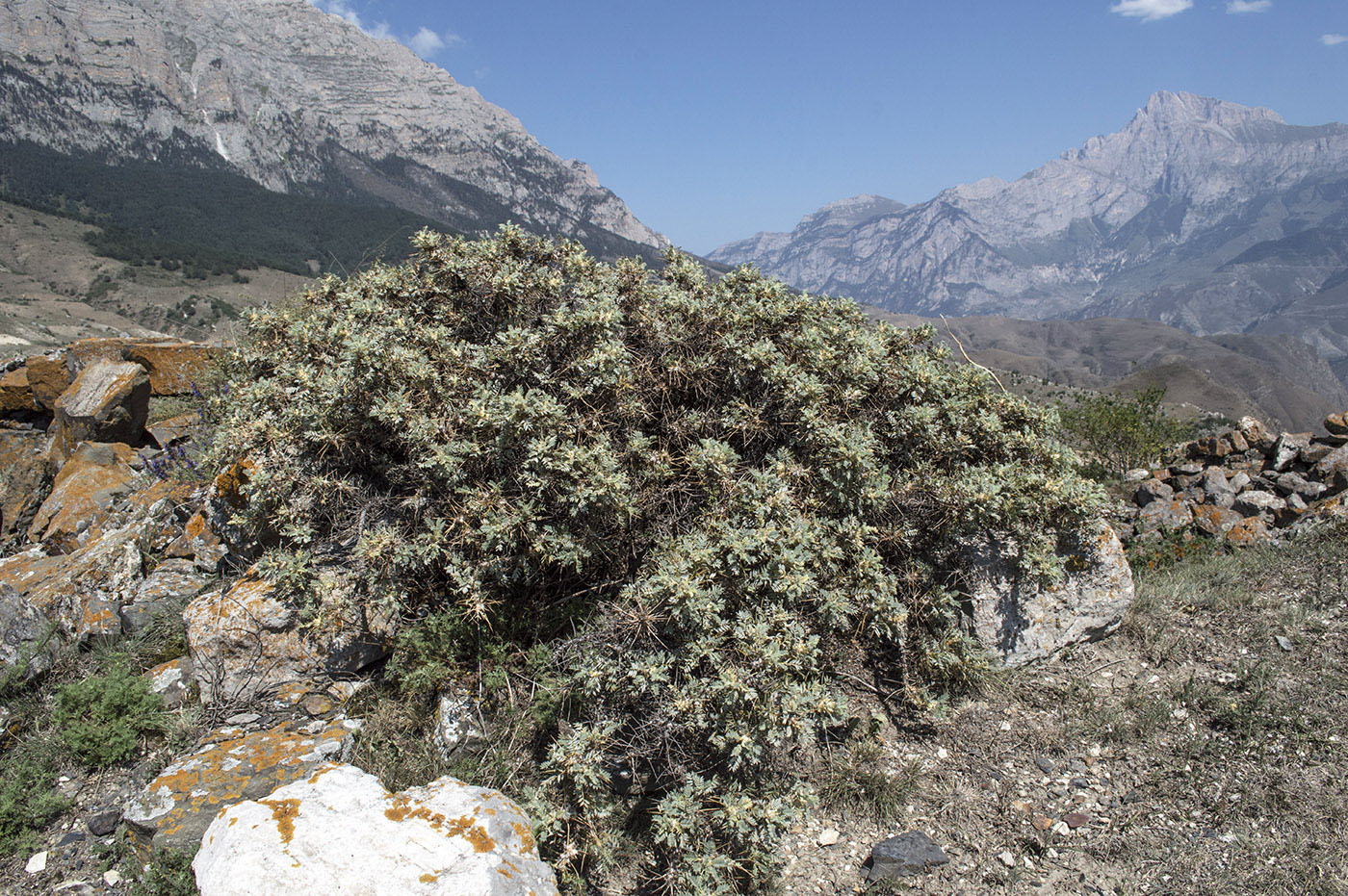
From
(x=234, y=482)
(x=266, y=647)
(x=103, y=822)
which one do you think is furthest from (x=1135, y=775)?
(x=234, y=482)

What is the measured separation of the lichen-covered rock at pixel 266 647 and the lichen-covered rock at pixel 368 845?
50.6 inches

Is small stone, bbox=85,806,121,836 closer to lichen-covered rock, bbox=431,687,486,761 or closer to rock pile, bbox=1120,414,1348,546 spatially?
lichen-covered rock, bbox=431,687,486,761

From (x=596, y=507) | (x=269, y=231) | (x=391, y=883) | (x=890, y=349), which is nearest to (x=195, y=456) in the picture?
(x=596, y=507)

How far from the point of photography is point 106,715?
456cm

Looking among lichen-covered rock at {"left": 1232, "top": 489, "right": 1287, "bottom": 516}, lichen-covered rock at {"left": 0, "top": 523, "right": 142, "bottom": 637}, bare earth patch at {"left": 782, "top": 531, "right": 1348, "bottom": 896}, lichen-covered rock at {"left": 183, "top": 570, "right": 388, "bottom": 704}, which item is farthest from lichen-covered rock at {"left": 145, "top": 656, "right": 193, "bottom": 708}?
lichen-covered rock at {"left": 1232, "top": 489, "right": 1287, "bottom": 516}

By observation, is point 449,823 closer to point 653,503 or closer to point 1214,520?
point 653,503

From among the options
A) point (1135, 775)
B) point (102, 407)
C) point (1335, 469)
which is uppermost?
point (1335, 469)

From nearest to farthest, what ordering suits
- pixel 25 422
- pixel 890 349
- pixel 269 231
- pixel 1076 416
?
pixel 890 349
pixel 25 422
pixel 1076 416
pixel 269 231

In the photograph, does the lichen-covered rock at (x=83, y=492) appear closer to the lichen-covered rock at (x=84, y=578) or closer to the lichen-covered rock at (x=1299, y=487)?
the lichen-covered rock at (x=84, y=578)

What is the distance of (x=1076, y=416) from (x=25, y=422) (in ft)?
60.5

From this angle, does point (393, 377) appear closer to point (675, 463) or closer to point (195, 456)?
point (675, 463)

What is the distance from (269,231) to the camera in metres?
170

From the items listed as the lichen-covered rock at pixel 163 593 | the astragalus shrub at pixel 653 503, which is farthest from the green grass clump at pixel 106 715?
the astragalus shrub at pixel 653 503

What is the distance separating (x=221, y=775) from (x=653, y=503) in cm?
329
